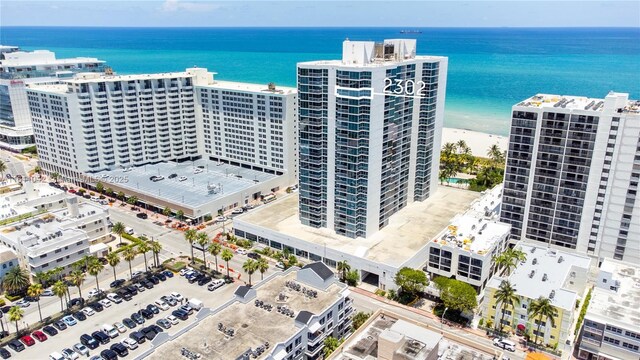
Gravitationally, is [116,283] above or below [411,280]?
below

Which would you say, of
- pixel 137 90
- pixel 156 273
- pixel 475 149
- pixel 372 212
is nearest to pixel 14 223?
pixel 156 273

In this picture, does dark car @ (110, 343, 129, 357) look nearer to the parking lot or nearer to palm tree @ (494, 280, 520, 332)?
the parking lot

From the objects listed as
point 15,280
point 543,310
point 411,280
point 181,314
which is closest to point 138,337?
point 181,314

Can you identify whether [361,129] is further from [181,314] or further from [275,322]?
[181,314]

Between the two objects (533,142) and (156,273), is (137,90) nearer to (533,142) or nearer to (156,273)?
(156,273)

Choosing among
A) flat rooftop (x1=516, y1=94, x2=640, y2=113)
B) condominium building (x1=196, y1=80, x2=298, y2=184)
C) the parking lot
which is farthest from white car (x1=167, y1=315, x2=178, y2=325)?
flat rooftop (x1=516, y1=94, x2=640, y2=113)

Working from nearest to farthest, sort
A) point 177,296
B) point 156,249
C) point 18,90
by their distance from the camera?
1. point 177,296
2. point 156,249
3. point 18,90

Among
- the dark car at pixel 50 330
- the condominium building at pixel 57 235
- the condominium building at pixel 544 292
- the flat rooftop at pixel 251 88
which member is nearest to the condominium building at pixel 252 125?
the flat rooftop at pixel 251 88
